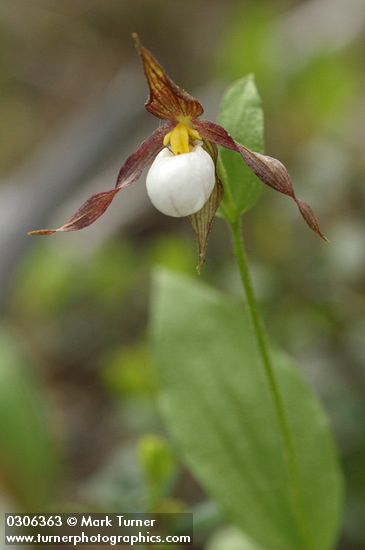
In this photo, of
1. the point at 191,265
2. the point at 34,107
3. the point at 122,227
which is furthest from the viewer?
the point at 34,107

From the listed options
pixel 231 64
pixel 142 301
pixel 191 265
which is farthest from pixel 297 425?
pixel 231 64

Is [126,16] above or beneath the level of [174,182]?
above

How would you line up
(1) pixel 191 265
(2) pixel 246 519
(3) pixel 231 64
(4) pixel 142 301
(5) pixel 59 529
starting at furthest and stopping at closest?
(3) pixel 231 64 → (4) pixel 142 301 → (1) pixel 191 265 → (5) pixel 59 529 → (2) pixel 246 519

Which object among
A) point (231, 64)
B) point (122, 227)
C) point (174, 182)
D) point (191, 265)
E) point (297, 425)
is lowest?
point (297, 425)

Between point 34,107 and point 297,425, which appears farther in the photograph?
point 34,107

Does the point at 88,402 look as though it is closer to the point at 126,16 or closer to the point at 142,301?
the point at 142,301
